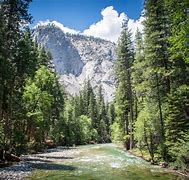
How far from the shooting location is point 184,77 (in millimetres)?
30234

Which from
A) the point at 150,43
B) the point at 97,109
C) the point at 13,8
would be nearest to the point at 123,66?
the point at 150,43

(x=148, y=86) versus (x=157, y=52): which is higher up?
(x=157, y=52)

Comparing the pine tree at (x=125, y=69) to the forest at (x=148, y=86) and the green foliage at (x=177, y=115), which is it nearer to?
the forest at (x=148, y=86)

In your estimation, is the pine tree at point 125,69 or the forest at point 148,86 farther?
the pine tree at point 125,69

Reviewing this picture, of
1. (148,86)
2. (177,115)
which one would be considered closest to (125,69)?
(148,86)

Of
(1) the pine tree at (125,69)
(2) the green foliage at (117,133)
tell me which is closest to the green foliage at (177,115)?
(1) the pine tree at (125,69)

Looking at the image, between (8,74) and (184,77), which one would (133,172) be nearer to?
(184,77)

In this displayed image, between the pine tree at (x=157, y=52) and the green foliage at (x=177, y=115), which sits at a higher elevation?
the pine tree at (x=157, y=52)

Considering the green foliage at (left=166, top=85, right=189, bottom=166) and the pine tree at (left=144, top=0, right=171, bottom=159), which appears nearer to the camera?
the green foliage at (left=166, top=85, right=189, bottom=166)

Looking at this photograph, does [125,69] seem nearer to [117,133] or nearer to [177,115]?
[117,133]

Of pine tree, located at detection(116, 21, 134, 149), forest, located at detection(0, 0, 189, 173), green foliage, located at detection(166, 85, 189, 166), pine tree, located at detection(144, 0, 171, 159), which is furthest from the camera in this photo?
pine tree, located at detection(116, 21, 134, 149)

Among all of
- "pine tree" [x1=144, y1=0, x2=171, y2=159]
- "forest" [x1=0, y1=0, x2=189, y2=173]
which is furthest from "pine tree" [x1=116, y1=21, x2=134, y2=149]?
"pine tree" [x1=144, y1=0, x2=171, y2=159]

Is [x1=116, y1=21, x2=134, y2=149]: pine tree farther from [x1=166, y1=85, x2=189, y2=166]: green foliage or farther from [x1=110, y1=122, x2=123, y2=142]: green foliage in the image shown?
[x1=166, y1=85, x2=189, y2=166]: green foliage

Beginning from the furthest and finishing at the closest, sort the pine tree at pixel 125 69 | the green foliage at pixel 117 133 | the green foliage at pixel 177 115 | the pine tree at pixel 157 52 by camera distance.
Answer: the green foliage at pixel 117 133
the pine tree at pixel 125 69
the pine tree at pixel 157 52
the green foliage at pixel 177 115
